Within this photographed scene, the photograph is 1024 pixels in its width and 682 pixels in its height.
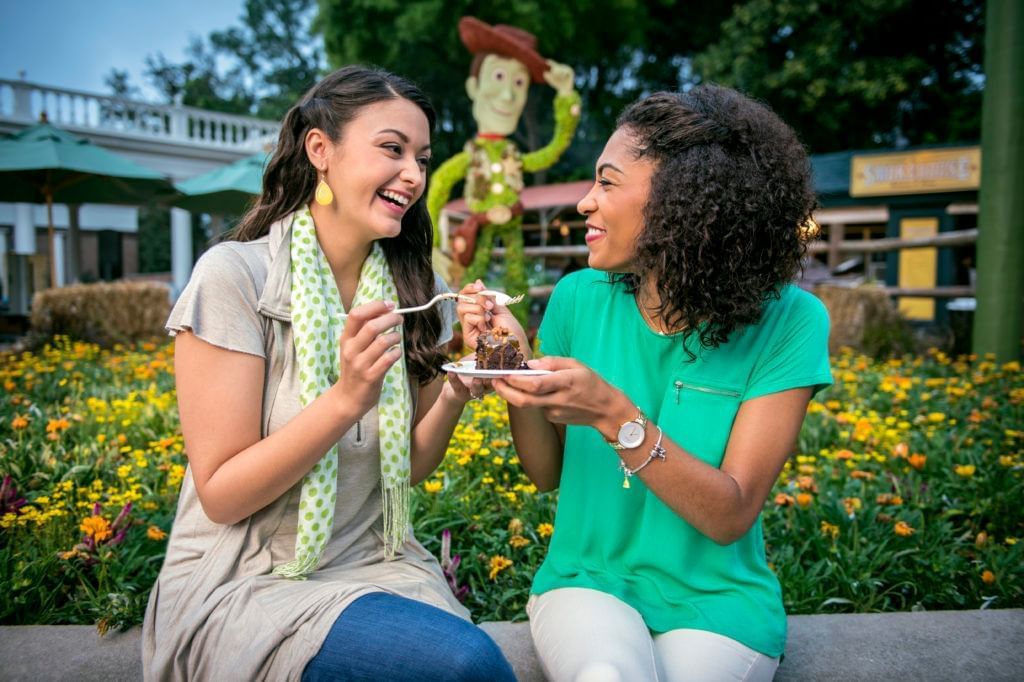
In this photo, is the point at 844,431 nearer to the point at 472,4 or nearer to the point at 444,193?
the point at 444,193

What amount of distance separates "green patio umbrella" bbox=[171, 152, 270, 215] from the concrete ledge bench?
30.8ft

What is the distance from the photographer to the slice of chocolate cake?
1.77 m

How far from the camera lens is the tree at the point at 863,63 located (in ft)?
52.5

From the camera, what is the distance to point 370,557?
73.1 inches

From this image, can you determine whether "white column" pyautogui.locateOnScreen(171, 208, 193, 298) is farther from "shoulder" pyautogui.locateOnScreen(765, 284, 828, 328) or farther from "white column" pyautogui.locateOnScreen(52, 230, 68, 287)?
"shoulder" pyautogui.locateOnScreen(765, 284, 828, 328)

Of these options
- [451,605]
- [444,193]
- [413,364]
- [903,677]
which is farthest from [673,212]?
[444,193]

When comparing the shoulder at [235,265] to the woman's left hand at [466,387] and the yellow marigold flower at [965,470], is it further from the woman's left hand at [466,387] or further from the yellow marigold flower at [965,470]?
the yellow marigold flower at [965,470]

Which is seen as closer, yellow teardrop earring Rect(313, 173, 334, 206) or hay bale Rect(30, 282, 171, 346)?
yellow teardrop earring Rect(313, 173, 334, 206)

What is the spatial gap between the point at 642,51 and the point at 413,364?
66.8 feet

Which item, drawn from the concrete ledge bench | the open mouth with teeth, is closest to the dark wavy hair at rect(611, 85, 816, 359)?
the open mouth with teeth

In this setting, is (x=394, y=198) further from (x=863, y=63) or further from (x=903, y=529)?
(x=863, y=63)

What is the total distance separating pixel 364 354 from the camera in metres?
1.53

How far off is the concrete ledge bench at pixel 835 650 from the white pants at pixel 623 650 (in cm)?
37

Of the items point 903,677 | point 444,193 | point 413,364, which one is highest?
point 444,193
